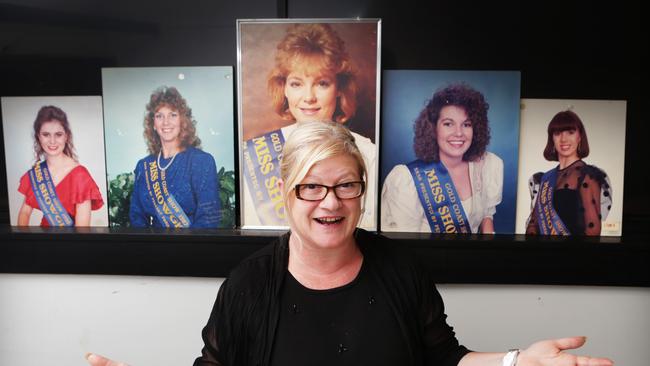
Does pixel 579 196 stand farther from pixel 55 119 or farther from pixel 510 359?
pixel 55 119

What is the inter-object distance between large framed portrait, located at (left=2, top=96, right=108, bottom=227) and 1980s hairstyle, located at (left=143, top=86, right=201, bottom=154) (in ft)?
0.87

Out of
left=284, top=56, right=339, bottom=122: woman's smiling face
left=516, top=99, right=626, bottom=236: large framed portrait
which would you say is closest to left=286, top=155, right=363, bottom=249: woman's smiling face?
left=284, top=56, right=339, bottom=122: woman's smiling face

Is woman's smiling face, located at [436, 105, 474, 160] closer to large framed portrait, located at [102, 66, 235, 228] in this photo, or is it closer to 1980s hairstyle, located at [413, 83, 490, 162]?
1980s hairstyle, located at [413, 83, 490, 162]

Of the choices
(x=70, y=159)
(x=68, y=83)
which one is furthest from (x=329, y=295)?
(x=68, y=83)

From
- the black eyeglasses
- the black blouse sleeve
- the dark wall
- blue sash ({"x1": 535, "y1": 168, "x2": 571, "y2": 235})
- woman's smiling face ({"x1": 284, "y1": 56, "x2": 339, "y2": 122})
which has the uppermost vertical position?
the dark wall

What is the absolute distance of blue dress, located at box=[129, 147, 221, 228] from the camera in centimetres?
207

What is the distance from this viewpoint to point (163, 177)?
208 cm

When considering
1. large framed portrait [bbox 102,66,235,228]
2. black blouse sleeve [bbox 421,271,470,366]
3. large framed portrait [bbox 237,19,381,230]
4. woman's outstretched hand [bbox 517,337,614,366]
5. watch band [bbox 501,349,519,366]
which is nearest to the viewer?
woman's outstretched hand [bbox 517,337,614,366]

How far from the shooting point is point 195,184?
2080 mm

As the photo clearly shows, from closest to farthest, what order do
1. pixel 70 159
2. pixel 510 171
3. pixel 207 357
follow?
pixel 207 357, pixel 510 171, pixel 70 159

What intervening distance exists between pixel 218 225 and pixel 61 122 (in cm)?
95

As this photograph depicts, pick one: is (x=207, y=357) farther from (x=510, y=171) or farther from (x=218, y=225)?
(x=510, y=171)

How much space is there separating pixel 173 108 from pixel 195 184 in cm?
39

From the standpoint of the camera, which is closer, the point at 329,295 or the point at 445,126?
the point at 329,295
